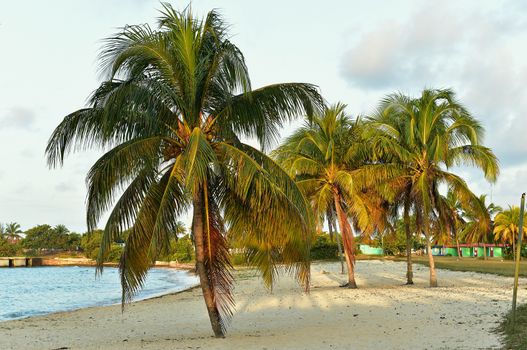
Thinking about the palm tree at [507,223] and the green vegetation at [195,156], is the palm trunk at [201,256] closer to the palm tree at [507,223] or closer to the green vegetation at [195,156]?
the green vegetation at [195,156]

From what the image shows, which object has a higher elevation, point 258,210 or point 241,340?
point 258,210

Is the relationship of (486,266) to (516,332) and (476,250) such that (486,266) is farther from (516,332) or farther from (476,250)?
(476,250)

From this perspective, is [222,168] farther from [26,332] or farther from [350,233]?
[350,233]

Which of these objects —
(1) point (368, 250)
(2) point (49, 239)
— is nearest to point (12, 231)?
(2) point (49, 239)

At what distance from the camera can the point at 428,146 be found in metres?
22.0

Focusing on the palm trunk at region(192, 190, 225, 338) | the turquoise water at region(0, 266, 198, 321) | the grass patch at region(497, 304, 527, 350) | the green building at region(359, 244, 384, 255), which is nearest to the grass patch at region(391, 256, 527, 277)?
the grass patch at region(497, 304, 527, 350)

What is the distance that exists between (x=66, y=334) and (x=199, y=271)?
635cm

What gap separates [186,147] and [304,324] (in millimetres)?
6151

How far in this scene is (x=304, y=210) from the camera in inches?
454

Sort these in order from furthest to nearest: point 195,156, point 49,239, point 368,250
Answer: point 49,239, point 368,250, point 195,156

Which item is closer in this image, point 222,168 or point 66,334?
point 222,168

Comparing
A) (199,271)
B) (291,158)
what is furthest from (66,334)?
(291,158)

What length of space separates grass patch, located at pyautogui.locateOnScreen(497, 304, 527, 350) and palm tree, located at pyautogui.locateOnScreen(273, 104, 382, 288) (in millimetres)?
10445

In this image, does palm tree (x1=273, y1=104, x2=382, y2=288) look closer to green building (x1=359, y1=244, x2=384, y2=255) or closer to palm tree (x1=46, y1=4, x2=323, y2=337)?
palm tree (x1=46, y1=4, x2=323, y2=337)
